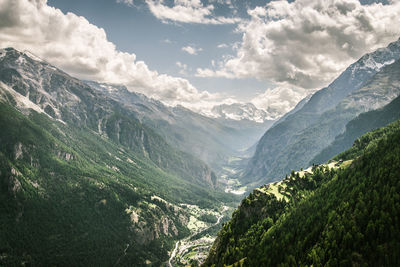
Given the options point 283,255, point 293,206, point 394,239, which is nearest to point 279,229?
point 283,255

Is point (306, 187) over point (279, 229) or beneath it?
over

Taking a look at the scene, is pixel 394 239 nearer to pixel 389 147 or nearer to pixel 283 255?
pixel 283 255

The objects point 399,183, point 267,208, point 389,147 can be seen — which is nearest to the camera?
point 399,183

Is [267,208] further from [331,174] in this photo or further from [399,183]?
[399,183]

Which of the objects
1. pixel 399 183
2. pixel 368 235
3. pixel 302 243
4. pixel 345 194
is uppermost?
pixel 399 183

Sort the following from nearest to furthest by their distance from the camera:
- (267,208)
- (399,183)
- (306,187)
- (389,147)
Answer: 1. (399,183)
2. (389,147)
3. (267,208)
4. (306,187)

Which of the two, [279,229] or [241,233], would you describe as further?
[241,233]
